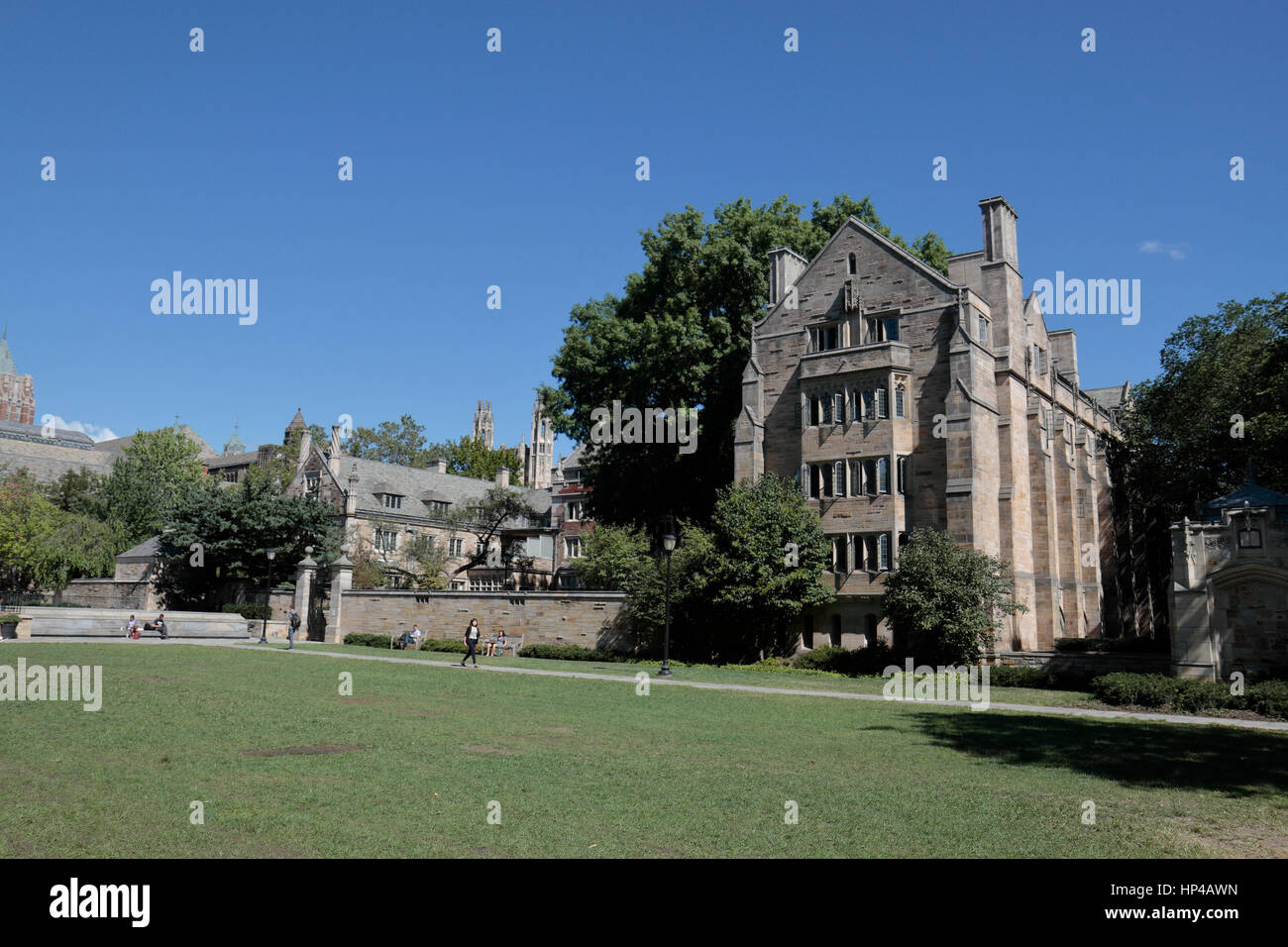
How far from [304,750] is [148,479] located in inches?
2876

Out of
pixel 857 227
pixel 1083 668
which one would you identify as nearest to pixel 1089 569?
pixel 1083 668

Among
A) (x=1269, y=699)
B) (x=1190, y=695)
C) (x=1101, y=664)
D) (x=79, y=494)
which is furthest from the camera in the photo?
(x=79, y=494)

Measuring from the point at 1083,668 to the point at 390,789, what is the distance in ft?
76.8

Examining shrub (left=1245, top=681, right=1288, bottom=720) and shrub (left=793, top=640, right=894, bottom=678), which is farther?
shrub (left=793, top=640, right=894, bottom=678)

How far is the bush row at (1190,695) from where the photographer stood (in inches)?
740

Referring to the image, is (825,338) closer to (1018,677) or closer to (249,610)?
(1018,677)

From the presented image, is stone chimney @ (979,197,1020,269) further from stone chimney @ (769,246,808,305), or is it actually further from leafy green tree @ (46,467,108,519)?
leafy green tree @ (46,467,108,519)

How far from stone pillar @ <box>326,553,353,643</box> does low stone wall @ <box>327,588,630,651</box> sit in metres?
0.14

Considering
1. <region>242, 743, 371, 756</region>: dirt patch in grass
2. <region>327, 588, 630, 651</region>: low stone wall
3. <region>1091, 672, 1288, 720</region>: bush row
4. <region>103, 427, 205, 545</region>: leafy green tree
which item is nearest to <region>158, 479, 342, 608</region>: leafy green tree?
<region>327, 588, 630, 651</region>: low stone wall

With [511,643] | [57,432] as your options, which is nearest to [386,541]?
[511,643]

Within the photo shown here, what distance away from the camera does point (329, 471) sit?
64312mm

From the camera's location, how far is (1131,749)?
13.7 metres

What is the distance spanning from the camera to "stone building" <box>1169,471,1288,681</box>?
22000 mm
